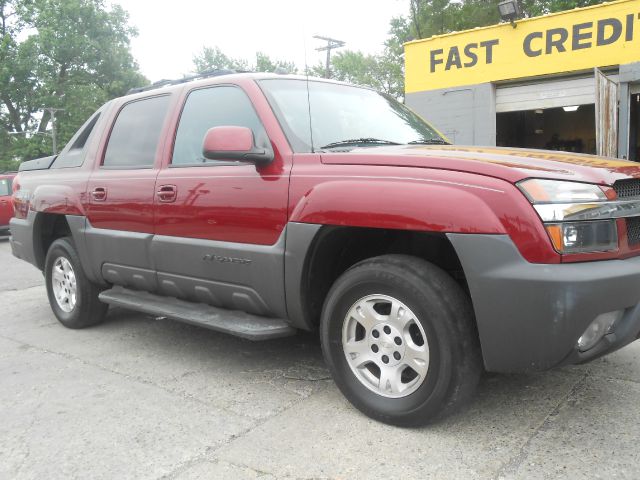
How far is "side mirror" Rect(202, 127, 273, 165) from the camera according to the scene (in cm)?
301

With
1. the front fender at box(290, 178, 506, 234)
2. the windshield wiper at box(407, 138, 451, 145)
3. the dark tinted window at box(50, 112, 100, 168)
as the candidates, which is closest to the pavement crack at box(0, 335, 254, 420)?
the front fender at box(290, 178, 506, 234)

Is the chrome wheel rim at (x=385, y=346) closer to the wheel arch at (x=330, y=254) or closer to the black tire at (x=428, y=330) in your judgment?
the black tire at (x=428, y=330)

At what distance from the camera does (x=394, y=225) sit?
2.60m

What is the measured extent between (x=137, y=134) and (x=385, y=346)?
2.62m

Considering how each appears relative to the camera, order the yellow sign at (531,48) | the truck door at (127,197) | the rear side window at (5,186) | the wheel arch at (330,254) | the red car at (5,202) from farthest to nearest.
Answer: the rear side window at (5,186)
the red car at (5,202)
the yellow sign at (531,48)
the truck door at (127,197)
the wheel arch at (330,254)

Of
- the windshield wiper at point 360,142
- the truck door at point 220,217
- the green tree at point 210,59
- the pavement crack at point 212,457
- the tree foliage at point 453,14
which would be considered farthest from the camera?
the green tree at point 210,59

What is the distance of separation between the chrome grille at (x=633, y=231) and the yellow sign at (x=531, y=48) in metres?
8.89

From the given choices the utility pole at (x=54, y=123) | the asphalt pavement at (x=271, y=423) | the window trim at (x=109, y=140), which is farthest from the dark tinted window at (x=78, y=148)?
the utility pole at (x=54, y=123)

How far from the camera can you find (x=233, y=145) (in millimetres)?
3000

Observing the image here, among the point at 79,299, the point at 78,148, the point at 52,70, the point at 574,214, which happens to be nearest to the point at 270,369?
the point at 79,299

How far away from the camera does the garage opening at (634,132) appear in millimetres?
12108

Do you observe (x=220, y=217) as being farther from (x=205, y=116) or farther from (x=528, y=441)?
(x=528, y=441)

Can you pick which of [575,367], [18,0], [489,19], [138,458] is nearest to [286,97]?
[138,458]

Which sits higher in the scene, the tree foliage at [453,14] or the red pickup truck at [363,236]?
the tree foliage at [453,14]
